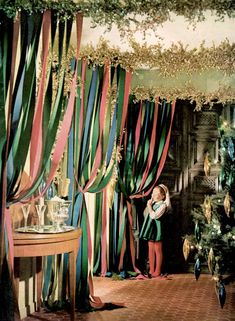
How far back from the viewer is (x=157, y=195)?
25.5 ft

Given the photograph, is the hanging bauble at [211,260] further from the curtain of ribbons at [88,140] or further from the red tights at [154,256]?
the red tights at [154,256]

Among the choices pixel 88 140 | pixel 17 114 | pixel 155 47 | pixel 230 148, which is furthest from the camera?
pixel 155 47

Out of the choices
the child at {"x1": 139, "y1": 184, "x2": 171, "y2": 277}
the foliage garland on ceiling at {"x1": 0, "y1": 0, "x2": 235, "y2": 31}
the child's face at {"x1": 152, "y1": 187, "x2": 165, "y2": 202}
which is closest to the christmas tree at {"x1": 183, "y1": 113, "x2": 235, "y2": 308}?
the child at {"x1": 139, "y1": 184, "x2": 171, "y2": 277}

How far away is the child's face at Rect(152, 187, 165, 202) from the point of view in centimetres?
777

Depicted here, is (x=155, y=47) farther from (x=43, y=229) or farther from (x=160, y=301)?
(x=160, y=301)

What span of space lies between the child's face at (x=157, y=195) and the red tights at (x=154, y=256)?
0.60 metres

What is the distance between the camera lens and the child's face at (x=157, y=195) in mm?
7773

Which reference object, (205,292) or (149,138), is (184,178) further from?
(205,292)

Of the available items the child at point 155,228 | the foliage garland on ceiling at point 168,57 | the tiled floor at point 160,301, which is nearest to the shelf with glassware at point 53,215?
the tiled floor at point 160,301

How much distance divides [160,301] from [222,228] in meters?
1.04

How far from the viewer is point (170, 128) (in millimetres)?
7906

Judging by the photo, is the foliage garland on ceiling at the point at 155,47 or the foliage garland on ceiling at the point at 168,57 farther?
the foliage garland on ceiling at the point at 168,57

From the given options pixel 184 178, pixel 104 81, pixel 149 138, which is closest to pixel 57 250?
pixel 104 81

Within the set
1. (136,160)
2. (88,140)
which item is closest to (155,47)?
(88,140)
